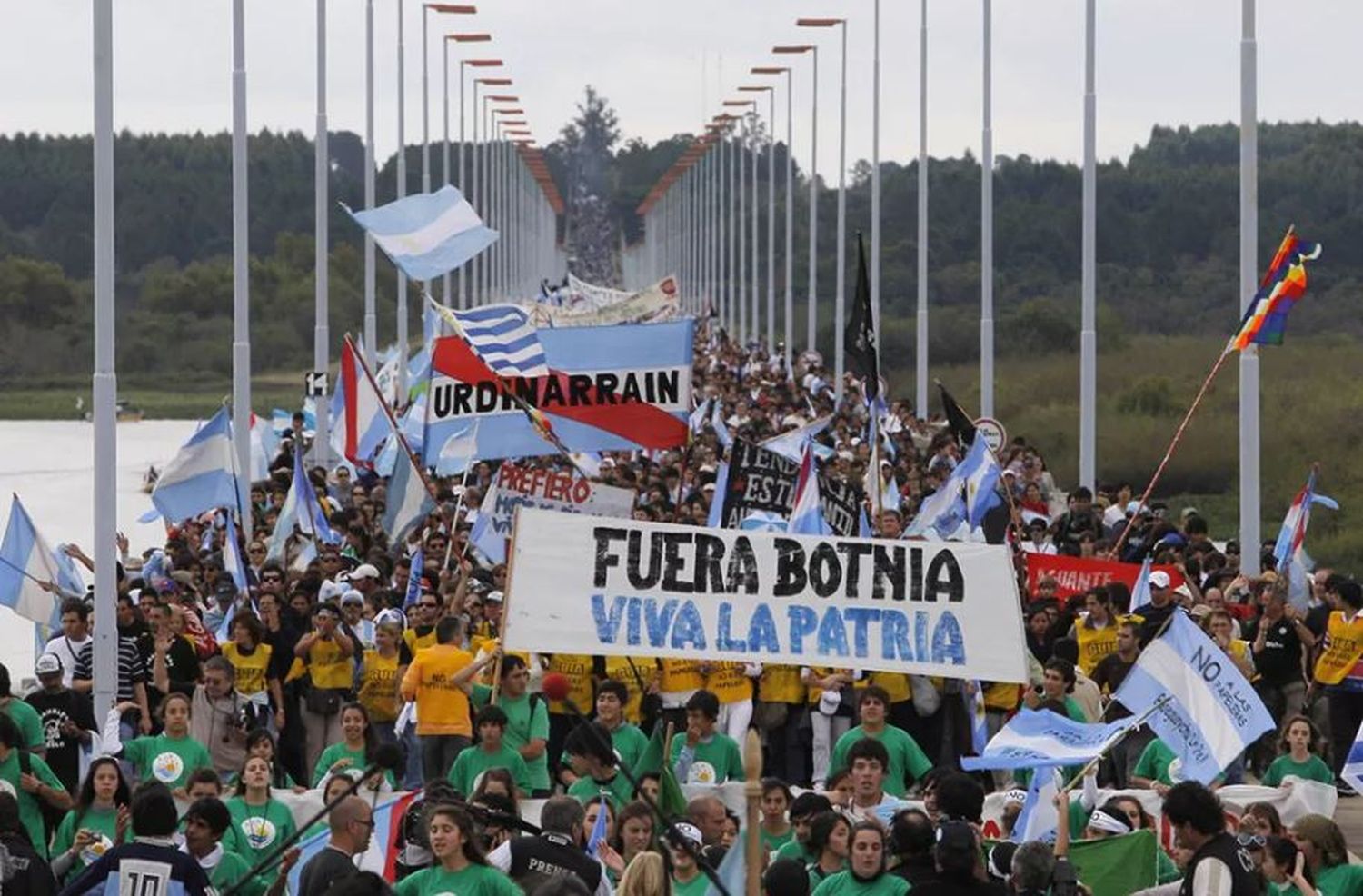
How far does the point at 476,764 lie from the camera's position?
14578 millimetres

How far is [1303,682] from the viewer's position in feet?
61.5

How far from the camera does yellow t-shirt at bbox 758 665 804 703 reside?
57.8 feet

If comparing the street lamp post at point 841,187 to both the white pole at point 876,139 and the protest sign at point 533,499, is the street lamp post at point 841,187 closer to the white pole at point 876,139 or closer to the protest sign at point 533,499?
the white pole at point 876,139

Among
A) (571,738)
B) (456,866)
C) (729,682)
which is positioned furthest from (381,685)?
(456,866)

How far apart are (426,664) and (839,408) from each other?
3377 cm

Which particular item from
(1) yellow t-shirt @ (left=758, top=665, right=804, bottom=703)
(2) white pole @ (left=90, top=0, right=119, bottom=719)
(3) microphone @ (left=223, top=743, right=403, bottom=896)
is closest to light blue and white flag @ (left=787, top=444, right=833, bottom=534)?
(1) yellow t-shirt @ (left=758, top=665, right=804, bottom=703)

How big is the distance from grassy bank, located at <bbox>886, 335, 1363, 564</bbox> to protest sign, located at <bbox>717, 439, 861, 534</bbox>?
18806 millimetres

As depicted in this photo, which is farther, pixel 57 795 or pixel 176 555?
pixel 176 555

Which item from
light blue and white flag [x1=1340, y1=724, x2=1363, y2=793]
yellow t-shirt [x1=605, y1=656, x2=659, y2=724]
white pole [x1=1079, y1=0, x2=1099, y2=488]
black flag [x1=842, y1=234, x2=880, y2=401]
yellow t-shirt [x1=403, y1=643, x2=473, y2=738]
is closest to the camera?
light blue and white flag [x1=1340, y1=724, x2=1363, y2=793]

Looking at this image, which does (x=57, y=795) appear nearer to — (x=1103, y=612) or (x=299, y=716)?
(x=299, y=716)

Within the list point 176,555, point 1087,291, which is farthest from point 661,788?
point 1087,291

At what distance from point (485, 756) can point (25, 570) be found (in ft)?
22.4

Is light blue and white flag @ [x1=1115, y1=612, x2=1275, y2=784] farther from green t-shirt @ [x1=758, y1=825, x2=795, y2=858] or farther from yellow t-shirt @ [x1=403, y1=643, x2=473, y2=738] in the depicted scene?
yellow t-shirt @ [x1=403, y1=643, x2=473, y2=738]

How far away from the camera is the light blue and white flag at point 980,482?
23078mm
